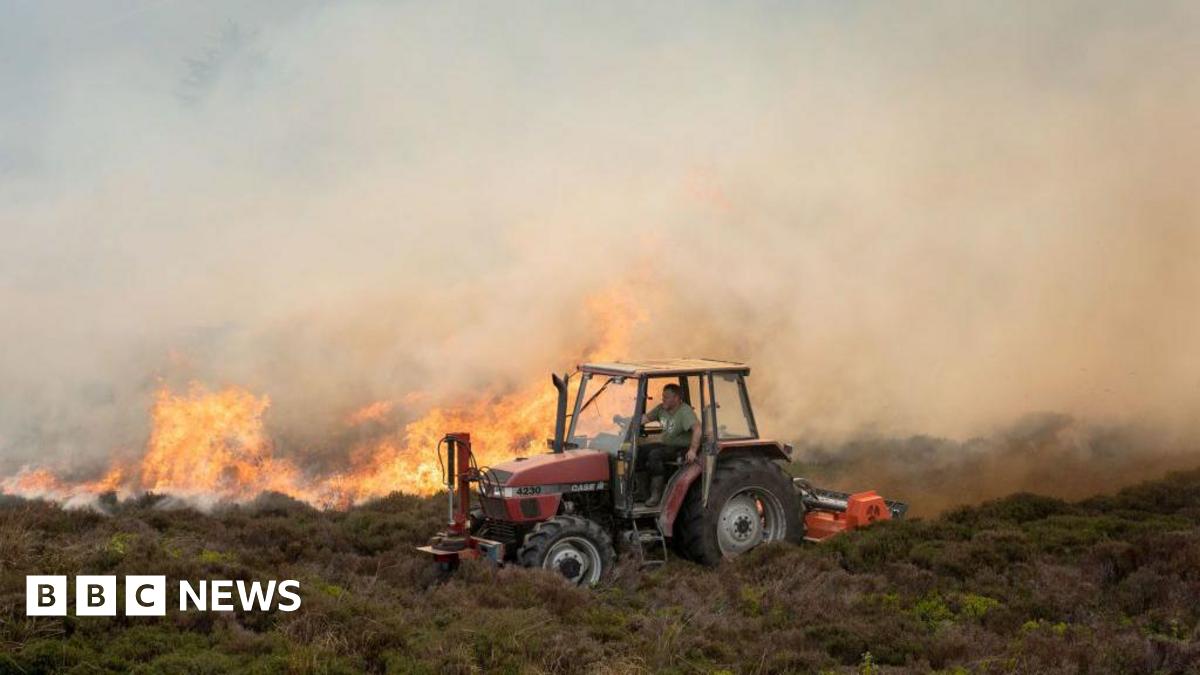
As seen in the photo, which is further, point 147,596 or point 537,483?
point 537,483

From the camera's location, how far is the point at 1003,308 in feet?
79.7

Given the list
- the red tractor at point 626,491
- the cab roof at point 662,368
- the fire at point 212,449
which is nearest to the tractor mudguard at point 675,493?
the red tractor at point 626,491

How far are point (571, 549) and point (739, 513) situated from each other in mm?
2521

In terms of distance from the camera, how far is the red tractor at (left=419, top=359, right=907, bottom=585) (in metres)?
12.6

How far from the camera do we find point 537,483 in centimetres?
1295

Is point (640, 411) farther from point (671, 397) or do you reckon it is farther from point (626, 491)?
point (626, 491)

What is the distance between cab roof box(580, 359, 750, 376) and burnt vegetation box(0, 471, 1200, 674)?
2.32 meters

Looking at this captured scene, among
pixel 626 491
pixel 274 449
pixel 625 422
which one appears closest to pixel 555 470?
pixel 626 491

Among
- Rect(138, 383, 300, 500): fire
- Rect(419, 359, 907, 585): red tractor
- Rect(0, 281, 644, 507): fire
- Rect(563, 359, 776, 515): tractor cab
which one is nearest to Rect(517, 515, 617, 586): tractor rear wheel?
Rect(419, 359, 907, 585): red tractor

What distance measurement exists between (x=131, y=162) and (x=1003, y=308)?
2734 cm

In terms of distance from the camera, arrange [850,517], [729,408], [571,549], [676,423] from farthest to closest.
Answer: [850,517] < [729,408] < [676,423] < [571,549]

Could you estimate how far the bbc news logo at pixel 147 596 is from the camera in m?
9.08

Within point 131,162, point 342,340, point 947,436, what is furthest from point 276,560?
point 131,162

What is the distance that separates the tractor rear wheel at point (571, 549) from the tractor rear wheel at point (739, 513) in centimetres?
126
